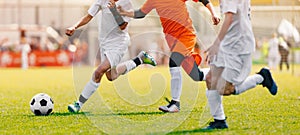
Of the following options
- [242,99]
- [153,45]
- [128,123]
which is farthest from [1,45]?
[128,123]

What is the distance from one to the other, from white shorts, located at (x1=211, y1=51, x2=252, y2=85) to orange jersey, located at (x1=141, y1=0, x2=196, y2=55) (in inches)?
90.1

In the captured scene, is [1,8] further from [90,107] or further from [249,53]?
[249,53]

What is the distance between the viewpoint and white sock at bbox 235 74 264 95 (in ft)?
25.2

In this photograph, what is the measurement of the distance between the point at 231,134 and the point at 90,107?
3936 mm

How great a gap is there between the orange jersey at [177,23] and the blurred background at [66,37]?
2024cm

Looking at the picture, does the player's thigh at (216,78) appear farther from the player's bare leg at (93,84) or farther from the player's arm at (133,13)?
the player's bare leg at (93,84)

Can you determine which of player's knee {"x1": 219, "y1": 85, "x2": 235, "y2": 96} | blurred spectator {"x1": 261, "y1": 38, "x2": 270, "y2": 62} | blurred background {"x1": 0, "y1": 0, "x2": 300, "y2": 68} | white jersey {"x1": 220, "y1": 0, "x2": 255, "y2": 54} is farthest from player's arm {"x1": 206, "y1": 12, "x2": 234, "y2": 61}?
blurred spectator {"x1": 261, "y1": 38, "x2": 270, "y2": 62}

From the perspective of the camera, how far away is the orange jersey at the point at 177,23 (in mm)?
9773

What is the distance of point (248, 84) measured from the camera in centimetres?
778

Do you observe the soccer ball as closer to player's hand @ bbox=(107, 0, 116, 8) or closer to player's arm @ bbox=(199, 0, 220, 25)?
player's hand @ bbox=(107, 0, 116, 8)

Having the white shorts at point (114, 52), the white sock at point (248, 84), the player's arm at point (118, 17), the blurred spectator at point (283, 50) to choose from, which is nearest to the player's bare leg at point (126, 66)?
the white shorts at point (114, 52)

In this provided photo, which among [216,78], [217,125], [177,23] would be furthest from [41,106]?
[216,78]

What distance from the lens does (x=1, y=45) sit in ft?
134

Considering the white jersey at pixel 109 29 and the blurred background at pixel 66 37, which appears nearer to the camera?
the white jersey at pixel 109 29
